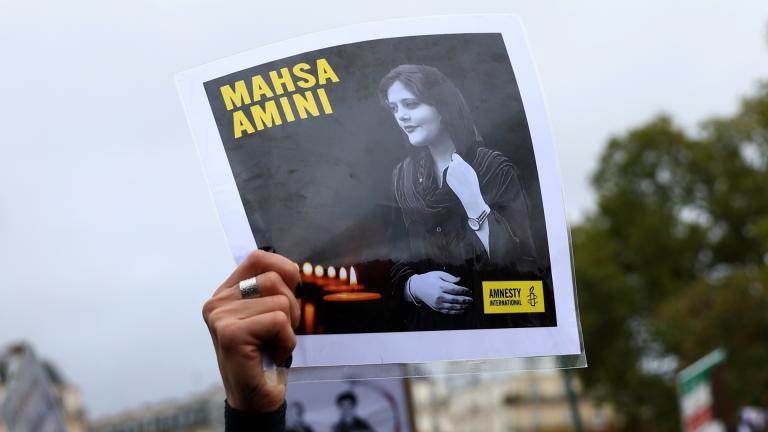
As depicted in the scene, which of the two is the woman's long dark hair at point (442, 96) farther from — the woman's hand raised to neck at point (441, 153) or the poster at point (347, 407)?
the poster at point (347, 407)

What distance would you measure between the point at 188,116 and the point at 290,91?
0.19 metres

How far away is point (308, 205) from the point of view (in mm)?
2301

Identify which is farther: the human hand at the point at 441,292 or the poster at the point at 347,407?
the poster at the point at 347,407

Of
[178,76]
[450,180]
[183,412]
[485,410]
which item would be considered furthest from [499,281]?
[485,410]

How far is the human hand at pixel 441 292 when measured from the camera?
89.7 inches

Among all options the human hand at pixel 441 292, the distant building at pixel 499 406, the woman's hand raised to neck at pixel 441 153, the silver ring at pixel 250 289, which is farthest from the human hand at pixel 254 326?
the distant building at pixel 499 406

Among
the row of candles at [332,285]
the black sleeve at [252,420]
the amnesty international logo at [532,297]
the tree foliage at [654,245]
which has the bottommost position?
the tree foliage at [654,245]

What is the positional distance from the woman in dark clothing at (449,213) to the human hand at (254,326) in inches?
9.8

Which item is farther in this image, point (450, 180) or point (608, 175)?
A: point (608, 175)

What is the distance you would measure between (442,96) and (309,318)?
0.49 m

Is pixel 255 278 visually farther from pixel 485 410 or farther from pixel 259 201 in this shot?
pixel 485 410

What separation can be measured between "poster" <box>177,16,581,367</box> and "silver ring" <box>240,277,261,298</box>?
14 cm

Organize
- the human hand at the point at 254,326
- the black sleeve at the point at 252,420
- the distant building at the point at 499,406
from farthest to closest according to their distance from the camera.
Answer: the distant building at the point at 499,406, the black sleeve at the point at 252,420, the human hand at the point at 254,326

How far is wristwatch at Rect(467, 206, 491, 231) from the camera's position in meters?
2.31
